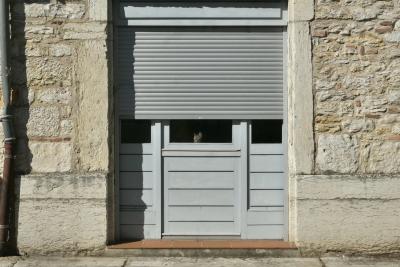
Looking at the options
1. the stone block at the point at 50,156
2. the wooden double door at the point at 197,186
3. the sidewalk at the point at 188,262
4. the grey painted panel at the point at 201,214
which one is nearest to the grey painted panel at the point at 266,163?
the wooden double door at the point at 197,186

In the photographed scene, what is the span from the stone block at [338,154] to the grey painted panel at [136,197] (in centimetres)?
191

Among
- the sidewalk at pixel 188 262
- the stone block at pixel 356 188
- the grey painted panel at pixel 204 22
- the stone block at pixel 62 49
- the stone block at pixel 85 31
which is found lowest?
the sidewalk at pixel 188 262

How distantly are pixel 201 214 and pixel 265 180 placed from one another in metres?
0.82

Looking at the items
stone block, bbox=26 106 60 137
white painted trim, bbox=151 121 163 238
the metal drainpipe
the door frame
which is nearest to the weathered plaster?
the door frame

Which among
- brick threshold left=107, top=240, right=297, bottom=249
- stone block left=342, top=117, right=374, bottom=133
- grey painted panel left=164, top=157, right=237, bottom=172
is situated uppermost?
stone block left=342, top=117, right=374, bottom=133

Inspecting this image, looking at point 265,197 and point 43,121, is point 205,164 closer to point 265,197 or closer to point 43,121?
point 265,197

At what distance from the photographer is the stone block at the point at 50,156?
234 inches

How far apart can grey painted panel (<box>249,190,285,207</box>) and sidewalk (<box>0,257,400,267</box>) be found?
2.22 feet

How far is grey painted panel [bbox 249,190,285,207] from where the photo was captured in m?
6.24

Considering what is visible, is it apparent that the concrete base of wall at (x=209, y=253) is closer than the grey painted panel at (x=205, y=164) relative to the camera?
Yes

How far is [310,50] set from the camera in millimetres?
5938

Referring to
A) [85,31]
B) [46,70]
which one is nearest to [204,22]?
[85,31]

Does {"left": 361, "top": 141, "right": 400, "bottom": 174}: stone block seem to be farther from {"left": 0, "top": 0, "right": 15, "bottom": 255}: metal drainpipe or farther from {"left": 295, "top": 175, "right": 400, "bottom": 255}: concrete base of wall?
{"left": 0, "top": 0, "right": 15, "bottom": 255}: metal drainpipe

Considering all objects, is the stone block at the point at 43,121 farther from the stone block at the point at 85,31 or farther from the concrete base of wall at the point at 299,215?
the stone block at the point at 85,31
